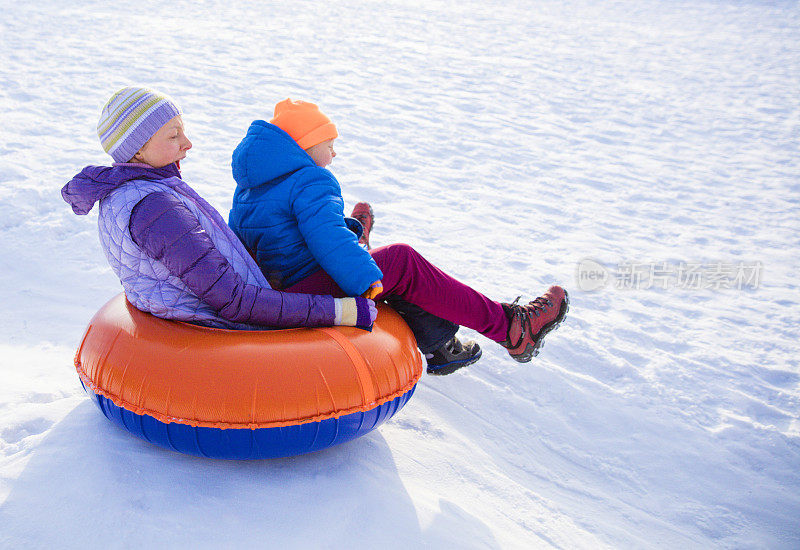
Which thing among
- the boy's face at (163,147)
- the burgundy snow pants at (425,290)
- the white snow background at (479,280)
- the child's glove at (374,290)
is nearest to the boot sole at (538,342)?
the burgundy snow pants at (425,290)

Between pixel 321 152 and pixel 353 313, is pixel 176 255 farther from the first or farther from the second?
pixel 321 152

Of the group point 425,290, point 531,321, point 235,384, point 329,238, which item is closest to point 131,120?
point 329,238

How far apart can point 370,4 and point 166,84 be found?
726cm

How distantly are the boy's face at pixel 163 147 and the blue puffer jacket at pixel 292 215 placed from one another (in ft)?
0.90

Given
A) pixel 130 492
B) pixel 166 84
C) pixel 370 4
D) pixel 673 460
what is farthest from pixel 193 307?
pixel 370 4

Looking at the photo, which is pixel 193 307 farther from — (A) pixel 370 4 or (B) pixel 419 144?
(A) pixel 370 4

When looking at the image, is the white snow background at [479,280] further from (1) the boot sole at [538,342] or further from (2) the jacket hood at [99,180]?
(2) the jacket hood at [99,180]

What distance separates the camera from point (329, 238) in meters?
2.38

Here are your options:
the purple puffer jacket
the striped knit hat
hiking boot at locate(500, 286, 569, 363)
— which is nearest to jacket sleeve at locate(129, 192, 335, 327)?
the purple puffer jacket

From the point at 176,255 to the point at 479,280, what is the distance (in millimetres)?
2407

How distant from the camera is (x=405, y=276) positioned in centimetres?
261

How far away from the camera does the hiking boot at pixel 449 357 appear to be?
2879 millimetres

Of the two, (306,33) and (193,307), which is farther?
(306,33)

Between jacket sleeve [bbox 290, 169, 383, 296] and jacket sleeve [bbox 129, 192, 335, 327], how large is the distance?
22cm
